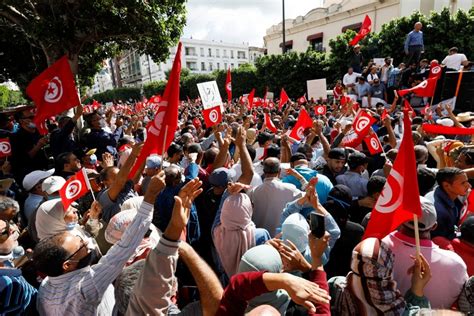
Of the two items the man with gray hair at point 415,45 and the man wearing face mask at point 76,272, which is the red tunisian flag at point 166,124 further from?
the man with gray hair at point 415,45

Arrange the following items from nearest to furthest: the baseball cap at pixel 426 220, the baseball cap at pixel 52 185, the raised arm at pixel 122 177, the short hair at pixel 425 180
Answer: the baseball cap at pixel 426 220
the raised arm at pixel 122 177
the baseball cap at pixel 52 185
the short hair at pixel 425 180

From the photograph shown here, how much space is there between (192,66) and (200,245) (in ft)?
240

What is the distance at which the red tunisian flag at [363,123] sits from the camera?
486 cm

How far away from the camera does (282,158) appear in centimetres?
518

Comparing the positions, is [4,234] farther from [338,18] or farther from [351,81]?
[338,18]

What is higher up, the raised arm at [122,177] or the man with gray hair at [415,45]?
the man with gray hair at [415,45]

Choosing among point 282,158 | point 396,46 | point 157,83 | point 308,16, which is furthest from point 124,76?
point 282,158

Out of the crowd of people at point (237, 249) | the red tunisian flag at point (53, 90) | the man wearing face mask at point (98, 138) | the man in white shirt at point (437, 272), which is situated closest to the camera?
the crowd of people at point (237, 249)

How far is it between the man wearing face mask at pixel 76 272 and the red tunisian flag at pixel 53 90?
10.9 feet

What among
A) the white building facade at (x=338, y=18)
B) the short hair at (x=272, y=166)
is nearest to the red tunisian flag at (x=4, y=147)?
the short hair at (x=272, y=166)

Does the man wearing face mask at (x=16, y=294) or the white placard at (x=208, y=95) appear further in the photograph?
the white placard at (x=208, y=95)

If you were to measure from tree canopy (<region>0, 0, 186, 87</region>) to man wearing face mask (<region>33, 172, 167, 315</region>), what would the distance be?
21.1 ft

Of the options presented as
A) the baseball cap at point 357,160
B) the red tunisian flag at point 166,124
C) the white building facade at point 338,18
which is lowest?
the baseball cap at point 357,160

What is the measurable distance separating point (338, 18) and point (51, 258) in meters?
32.2
